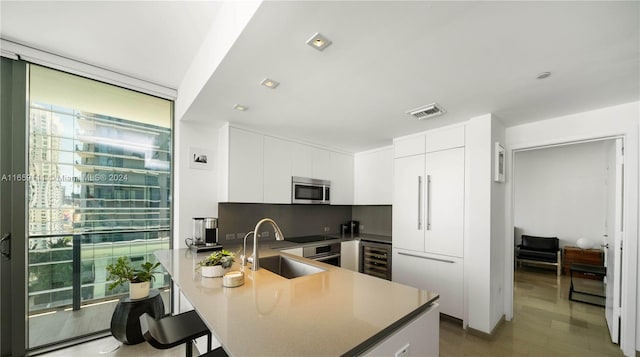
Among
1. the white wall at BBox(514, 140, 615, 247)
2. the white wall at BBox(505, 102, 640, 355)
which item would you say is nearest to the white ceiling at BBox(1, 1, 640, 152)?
the white wall at BBox(505, 102, 640, 355)

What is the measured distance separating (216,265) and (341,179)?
9.17 feet

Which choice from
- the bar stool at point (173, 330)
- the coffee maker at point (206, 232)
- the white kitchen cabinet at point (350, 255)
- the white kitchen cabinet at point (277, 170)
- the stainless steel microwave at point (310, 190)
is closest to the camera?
the bar stool at point (173, 330)

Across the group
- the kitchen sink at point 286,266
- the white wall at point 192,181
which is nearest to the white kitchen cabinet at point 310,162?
the white wall at point 192,181

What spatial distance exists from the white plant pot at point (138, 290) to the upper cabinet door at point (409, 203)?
2872mm

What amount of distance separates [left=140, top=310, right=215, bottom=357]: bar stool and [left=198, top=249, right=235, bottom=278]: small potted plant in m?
0.24

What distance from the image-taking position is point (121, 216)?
262 centimetres

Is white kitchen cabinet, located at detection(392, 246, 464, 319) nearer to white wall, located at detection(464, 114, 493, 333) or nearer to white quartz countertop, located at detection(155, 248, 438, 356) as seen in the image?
white wall, located at detection(464, 114, 493, 333)

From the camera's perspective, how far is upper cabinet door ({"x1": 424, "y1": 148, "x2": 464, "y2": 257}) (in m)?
2.87

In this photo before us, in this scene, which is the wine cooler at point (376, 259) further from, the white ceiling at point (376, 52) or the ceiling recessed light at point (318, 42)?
the ceiling recessed light at point (318, 42)

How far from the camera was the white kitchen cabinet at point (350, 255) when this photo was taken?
12.3 ft

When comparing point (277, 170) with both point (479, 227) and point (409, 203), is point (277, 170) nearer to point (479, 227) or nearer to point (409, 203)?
point (409, 203)

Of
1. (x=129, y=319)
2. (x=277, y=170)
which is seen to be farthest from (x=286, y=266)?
(x=129, y=319)

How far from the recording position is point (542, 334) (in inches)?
106

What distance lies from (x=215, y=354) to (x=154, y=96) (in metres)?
2.70
